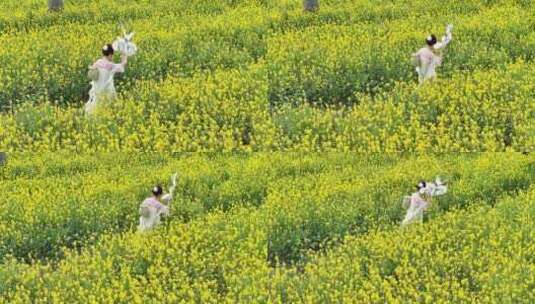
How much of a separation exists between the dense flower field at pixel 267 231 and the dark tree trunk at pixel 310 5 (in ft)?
25.1

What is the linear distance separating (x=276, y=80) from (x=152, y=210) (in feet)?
19.4

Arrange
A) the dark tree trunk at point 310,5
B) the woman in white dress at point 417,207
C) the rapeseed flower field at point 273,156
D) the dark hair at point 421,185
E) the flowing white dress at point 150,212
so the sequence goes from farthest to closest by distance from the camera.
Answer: the dark tree trunk at point 310,5
the dark hair at point 421,185
the flowing white dress at point 150,212
the woman in white dress at point 417,207
the rapeseed flower field at point 273,156

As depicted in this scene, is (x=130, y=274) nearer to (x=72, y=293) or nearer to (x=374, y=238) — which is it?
(x=72, y=293)

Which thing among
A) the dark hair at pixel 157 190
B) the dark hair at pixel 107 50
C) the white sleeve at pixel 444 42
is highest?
the dark hair at pixel 107 50

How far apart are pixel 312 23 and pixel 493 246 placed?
11.1 metres

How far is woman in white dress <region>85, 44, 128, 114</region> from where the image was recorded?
60.2ft

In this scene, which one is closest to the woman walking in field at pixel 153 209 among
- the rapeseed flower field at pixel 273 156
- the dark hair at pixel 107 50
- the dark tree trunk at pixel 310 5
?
the rapeseed flower field at pixel 273 156

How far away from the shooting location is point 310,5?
2402 cm

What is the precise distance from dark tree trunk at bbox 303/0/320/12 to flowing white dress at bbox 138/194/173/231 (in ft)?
34.4

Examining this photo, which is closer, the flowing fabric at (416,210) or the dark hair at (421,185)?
the flowing fabric at (416,210)

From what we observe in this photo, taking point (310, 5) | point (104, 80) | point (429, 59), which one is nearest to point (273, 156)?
point (104, 80)

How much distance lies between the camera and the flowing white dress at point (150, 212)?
14.5 metres

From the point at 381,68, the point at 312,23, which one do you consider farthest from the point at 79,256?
the point at 312,23

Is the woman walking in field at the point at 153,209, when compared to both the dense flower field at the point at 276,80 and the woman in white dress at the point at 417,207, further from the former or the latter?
the woman in white dress at the point at 417,207
